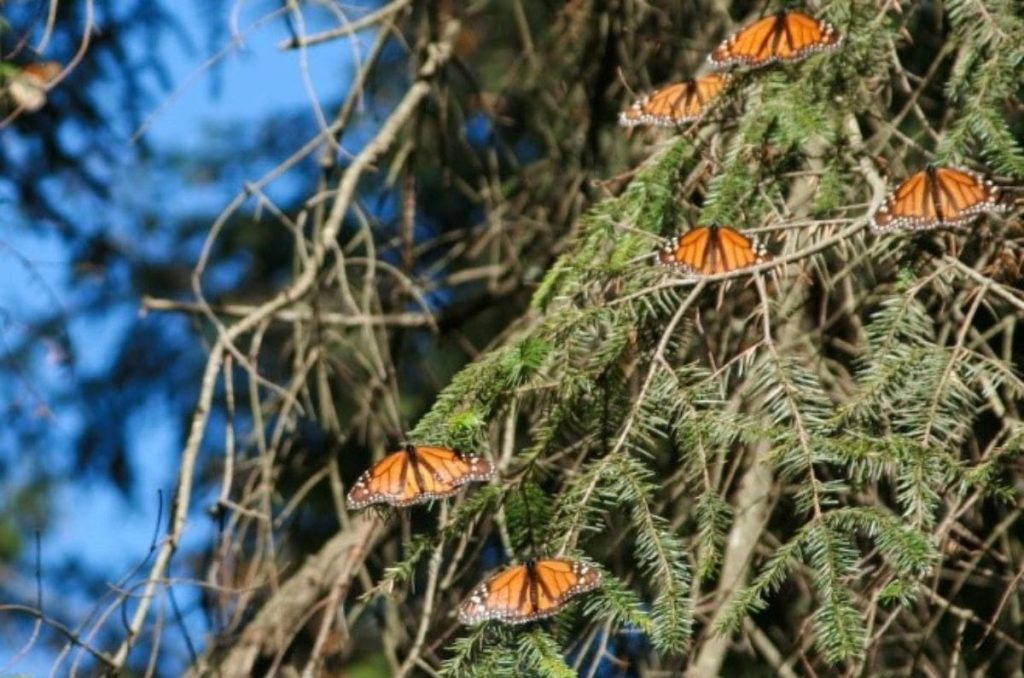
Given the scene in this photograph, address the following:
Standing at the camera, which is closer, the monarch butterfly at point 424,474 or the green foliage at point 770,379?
the green foliage at point 770,379

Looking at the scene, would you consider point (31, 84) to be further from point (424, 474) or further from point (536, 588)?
point (536, 588)

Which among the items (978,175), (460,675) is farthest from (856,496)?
(460,675)

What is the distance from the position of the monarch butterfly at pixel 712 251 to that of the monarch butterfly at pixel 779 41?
470 mm

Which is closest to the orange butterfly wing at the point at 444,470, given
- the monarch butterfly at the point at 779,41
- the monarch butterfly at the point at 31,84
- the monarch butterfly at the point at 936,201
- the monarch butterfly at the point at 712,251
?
the monarch butterfly at the point at 712,251

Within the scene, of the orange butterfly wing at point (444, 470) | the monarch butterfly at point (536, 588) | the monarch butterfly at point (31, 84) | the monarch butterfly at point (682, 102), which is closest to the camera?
the monarch butterfly at point (536, 588)

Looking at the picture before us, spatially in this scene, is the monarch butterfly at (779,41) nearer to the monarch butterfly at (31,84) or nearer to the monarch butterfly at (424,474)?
the monarch butterfly at (424,474)

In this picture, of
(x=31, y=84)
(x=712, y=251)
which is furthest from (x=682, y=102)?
(x=31, y=84)

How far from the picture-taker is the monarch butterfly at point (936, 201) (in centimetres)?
278

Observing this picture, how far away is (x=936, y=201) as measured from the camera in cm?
282

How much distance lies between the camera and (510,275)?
4977mm

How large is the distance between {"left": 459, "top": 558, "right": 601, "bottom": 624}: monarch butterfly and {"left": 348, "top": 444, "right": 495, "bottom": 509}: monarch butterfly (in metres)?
0.21

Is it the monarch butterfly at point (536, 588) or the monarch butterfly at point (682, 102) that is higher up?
the monarch butterfly at point (682, 102)

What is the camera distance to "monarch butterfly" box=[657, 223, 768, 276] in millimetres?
2832

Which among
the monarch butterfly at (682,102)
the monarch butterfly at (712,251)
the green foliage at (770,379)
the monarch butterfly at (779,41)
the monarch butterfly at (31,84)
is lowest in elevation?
the green foliage at (770,379)
